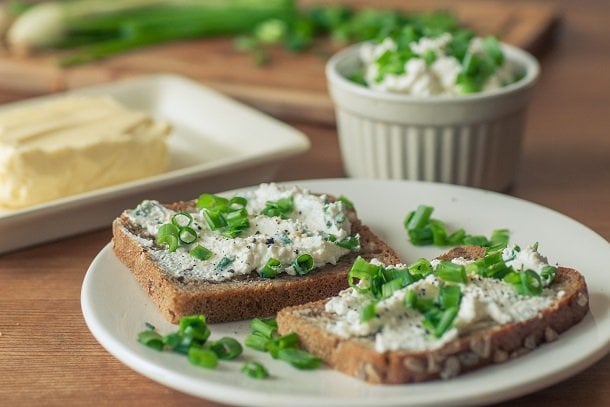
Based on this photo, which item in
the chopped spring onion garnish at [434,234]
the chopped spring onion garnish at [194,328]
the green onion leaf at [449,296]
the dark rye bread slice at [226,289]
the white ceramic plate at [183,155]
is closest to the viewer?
the green onion leaf at [449,296]

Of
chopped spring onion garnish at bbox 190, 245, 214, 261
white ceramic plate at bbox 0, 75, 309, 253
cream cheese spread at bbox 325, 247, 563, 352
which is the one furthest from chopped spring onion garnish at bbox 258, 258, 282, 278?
white ceramic plate at bbox 0, 75, 309, 253

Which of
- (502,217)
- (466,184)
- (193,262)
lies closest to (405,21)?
(466,184)

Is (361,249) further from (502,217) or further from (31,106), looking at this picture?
(31,106)

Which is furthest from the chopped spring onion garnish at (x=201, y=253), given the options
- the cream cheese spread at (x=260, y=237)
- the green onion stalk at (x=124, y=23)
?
the green onion stalk at (x=124, y=23)

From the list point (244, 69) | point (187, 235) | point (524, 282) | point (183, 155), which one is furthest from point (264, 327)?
point (244, 69)

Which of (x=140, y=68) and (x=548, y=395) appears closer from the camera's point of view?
(x=548, y=395)

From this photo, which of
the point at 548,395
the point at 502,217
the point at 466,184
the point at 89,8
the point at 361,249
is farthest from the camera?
the point at 89,8

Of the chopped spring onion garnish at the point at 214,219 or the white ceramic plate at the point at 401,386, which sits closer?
the white ceramic plate at the point at 401,386

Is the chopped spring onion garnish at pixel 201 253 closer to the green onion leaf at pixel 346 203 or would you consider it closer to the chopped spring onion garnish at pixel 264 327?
the chopped spring onion garnish at pixel 264 327
